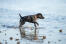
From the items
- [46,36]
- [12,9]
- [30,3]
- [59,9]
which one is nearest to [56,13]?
[59,9]

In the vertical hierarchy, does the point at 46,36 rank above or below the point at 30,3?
below

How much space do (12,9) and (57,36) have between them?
2339 millimetres

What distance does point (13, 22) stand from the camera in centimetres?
605

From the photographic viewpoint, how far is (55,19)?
6266 millimetres

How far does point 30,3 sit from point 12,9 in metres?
0.52

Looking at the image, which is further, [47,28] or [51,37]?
[47,28]

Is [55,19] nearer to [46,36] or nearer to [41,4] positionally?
[41,4]

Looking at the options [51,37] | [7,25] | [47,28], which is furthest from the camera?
[7,25]

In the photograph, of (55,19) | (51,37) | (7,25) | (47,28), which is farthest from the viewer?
(55,19)

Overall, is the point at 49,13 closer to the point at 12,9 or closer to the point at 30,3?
the point at 30,3

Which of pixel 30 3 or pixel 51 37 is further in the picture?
pixel 30 3

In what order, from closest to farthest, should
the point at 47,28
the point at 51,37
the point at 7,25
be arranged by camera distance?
the point at 51,37, the point at 47,28, the point at 7,25

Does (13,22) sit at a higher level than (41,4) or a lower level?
lower

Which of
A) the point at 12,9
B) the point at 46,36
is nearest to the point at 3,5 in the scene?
the point at 12,9
